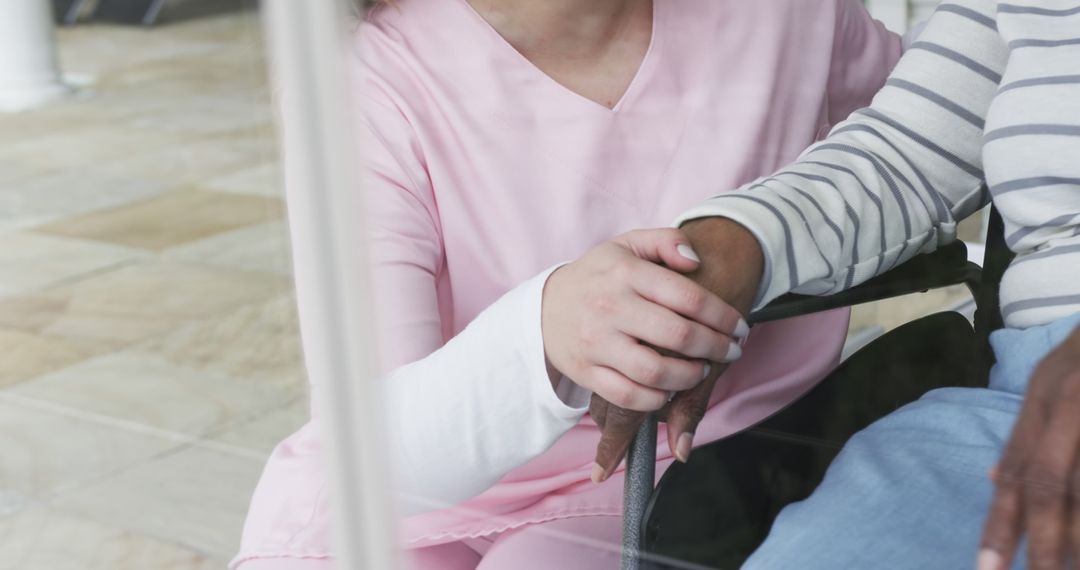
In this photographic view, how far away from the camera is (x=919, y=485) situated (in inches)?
23.9

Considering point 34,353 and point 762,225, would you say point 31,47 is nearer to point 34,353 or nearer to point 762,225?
point 34,353

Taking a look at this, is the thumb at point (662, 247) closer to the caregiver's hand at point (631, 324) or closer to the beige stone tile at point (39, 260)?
the caregiver's hand at point (631, 324)

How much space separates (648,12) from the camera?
729 mm

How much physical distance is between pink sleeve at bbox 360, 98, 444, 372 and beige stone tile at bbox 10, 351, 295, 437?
0.82ft

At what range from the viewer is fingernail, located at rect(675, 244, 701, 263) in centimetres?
70

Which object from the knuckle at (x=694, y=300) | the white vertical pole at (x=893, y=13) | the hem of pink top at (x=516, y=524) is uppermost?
the white vertical pole at (x=893, y=13)

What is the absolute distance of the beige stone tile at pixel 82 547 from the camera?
3.32ft

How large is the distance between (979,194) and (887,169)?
2.6 inches

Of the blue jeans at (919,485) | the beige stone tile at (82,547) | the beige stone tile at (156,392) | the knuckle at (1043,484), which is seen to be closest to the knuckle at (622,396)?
the blue jeans at (919,485)

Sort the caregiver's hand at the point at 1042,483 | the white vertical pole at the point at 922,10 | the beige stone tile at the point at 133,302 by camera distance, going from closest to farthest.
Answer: the caregiver's hand at the point at 1042,483 < the white vertical pole at the point at 922,10 < the beige stone tile at the point at 133,302

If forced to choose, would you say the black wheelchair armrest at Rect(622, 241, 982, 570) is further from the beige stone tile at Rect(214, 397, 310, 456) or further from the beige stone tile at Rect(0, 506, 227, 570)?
the beige stone tile at Rect(0, 506, 227, 570)

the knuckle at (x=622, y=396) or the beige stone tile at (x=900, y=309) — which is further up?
the beige stone tile at (x=900, y=309)

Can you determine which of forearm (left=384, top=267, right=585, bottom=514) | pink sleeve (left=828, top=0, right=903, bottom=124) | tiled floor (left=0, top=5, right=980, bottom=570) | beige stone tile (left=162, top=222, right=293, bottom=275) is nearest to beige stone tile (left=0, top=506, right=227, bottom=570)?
tiled floor (left=0, top=5, right=980, bottom=570)

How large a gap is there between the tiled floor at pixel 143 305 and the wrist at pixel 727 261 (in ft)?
0.87
